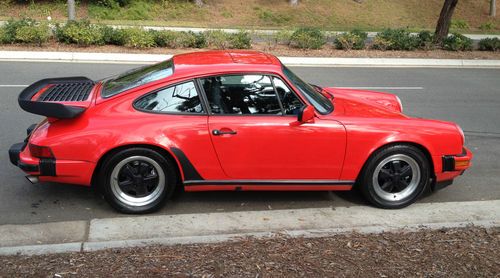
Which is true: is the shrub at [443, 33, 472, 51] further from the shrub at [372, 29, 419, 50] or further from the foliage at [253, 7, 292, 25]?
the foliage at [253, 7, 292, 25]

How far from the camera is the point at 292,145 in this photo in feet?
15.3

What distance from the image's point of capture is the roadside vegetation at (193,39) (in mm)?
14922

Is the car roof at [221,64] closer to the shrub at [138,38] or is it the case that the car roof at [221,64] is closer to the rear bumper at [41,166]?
the rear bumper at [41,166]

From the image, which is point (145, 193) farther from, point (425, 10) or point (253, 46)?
point (425, 10)

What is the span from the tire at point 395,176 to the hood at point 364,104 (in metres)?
0.38

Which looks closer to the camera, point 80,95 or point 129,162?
point 129,162

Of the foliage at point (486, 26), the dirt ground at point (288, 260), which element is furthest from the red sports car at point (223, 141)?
the foliage at point (486, 26)

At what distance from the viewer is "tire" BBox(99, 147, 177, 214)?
178 inches

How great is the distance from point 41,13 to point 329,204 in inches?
1108

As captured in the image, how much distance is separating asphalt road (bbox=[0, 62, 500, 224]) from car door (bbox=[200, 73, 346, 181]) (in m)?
0.49

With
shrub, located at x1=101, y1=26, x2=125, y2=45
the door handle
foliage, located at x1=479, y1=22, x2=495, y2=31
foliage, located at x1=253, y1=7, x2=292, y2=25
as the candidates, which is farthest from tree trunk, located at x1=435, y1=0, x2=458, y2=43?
foliage, located at x1=479, y1=22, x2=495, y2=31

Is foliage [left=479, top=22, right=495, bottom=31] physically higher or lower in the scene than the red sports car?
lower

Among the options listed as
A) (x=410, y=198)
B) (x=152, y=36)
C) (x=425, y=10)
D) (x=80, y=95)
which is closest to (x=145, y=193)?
(x=80, y=95)

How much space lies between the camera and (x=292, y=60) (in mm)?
14992
